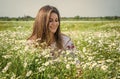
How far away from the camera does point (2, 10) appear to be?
13.4 ft

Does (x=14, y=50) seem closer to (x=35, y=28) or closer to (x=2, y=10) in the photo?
(x=35, y=28)

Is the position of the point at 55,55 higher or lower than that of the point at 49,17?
lower

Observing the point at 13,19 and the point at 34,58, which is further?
the point at 13,19

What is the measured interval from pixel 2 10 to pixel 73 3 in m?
0.88

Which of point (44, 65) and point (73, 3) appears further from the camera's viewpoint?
point (73, 3)

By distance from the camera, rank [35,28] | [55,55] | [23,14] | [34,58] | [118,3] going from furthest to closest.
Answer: [118,3] → [23,14] → [35,28] → [55,55] → [34,58]

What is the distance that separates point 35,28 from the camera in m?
2.38

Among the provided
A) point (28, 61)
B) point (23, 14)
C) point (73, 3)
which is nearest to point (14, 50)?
point (28, 61)

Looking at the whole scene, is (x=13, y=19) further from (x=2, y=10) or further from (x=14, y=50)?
(x=14, y=50)

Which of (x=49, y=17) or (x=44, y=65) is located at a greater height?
(x=49, y=17)

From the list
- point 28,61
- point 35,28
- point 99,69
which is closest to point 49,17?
point 35,28

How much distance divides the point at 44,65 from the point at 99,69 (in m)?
0.33

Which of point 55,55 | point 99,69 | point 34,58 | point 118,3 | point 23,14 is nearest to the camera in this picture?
point 99,69

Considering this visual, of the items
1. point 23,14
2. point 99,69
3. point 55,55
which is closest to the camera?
point 99,69
